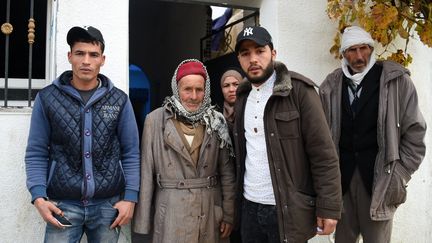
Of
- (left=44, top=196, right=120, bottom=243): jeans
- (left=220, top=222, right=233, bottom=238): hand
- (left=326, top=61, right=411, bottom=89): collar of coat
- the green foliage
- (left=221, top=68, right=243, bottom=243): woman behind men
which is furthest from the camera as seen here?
(left=221, top=68, right=243, bottom=243): woman behind men

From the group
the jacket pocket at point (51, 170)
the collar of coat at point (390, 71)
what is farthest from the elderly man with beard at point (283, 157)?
the jacket pocket at point (51, 170)

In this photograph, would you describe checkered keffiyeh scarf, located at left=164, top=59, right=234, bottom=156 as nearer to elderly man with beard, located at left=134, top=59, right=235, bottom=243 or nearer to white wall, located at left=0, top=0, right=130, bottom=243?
elderly man with beard, located at left=134, top=59, right=235, bottom=243

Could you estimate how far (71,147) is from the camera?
7.95ft

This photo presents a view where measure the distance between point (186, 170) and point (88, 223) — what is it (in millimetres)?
680

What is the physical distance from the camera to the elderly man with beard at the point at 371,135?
9.38ft

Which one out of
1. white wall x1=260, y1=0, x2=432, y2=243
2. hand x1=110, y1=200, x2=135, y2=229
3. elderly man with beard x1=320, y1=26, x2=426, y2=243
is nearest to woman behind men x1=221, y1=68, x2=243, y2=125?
white wall x1=260, y1=0, x2=432, y2=243

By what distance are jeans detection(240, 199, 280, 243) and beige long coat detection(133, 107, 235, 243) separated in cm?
19

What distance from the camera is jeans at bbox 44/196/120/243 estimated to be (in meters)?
2.46

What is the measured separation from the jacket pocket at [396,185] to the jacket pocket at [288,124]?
0.91 m

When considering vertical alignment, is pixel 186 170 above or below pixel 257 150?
below

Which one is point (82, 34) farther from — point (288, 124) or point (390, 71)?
point (390, 71)

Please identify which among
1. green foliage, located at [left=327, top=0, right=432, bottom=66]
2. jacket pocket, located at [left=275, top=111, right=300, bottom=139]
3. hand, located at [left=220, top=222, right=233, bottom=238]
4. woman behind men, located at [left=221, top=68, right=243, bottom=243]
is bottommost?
hand, located at [left=220, top=222, right=233, bottom=238]

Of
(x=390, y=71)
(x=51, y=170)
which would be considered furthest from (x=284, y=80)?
(x=51, y=170)

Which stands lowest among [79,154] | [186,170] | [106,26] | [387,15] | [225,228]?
[225,228]
